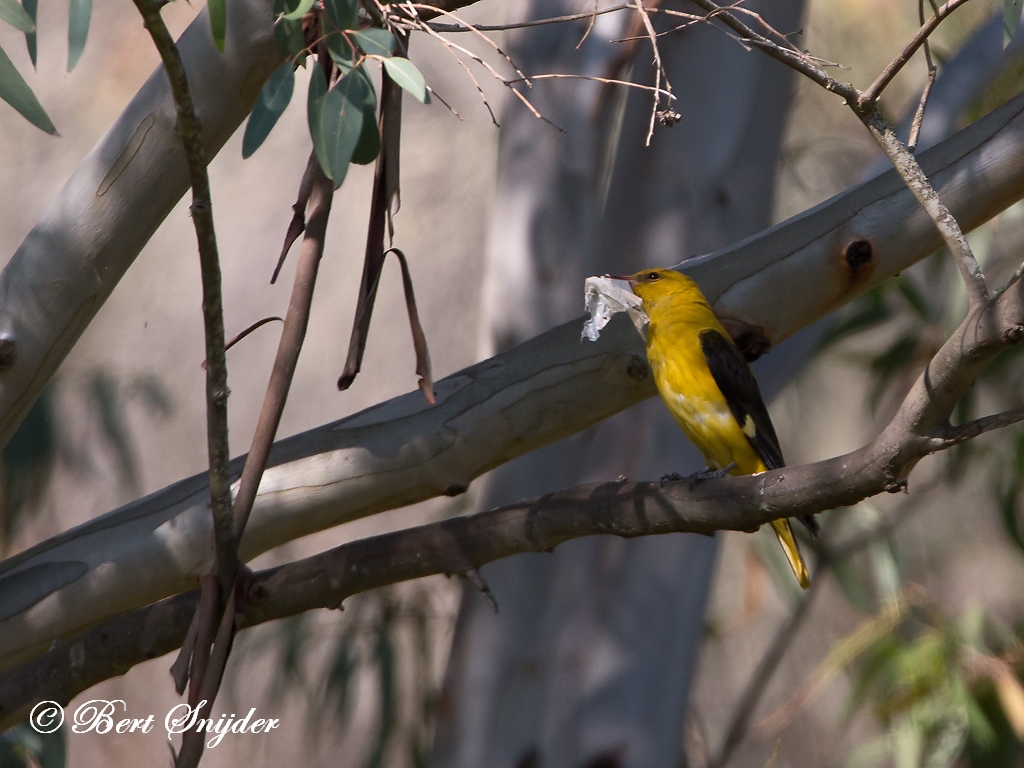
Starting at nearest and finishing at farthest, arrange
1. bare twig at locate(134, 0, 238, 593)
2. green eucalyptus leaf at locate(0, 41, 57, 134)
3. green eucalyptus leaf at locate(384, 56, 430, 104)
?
bare twig at locate(134, 0, 238, 593) < green eucalyptus leaf at locate(384, 56, 430, 104) < green eucalyptus leaf at locate(0, 41, 57, 134)

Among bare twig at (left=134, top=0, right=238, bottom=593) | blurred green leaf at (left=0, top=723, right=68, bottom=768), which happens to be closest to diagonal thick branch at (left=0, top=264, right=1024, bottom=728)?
bare twig at (left=134, top=0, right=238, bottom=593)

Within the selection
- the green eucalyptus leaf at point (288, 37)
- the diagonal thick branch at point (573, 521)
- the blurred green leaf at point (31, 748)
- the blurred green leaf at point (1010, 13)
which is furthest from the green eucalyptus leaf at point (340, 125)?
the blurred green leaf at point (31, 748)

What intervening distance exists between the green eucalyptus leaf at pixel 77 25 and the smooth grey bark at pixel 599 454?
163cm

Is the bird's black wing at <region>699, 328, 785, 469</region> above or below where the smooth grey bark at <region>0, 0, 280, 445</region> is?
below

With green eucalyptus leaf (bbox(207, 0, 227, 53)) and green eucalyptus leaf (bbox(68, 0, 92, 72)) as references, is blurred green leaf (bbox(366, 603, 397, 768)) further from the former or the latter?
green eucalyptus leaf (bbox(207, 0, 227, 53))

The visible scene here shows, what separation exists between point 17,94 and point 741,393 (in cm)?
161

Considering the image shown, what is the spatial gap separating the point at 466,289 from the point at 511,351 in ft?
16.0

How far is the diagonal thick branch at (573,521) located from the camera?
1.18 metres

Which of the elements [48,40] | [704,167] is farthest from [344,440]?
[48,40]

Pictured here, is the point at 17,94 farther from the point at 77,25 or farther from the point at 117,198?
the point at 117,198

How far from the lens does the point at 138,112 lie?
174 centimetres

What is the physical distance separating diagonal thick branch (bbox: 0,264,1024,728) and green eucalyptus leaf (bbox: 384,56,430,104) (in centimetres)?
66

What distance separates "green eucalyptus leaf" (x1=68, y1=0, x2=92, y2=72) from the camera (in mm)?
1540

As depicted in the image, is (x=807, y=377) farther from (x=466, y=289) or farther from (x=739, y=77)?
(x=739, y=77)
